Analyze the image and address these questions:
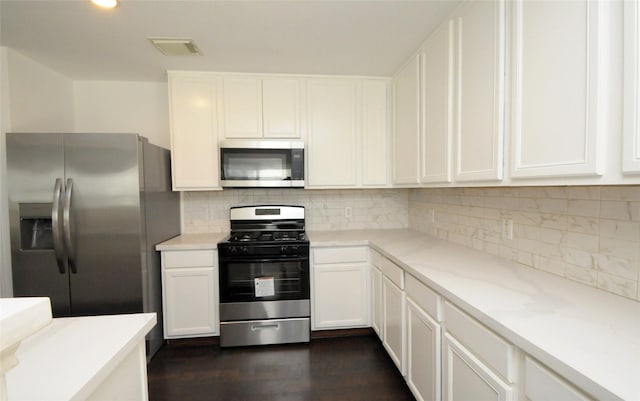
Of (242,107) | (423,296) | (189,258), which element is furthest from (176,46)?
(423,296)

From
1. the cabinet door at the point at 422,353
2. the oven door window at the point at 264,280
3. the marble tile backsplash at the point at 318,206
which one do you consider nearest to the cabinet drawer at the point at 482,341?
the cabinet door at the point at 422,353

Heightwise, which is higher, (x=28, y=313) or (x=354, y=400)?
(x=28, y=313)

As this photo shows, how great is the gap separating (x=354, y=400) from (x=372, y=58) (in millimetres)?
2497

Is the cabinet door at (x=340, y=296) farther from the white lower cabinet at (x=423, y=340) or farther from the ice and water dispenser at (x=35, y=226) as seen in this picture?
the ice and water dispenser at (x=35, y=226)

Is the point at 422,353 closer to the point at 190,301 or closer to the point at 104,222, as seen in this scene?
the point at 190,301

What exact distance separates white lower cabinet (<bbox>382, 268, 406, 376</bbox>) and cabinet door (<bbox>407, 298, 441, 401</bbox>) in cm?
8

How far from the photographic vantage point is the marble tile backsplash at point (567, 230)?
1122mm

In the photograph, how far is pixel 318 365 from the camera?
2.19 metres

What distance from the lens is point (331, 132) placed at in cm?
273

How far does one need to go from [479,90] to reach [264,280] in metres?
2.03

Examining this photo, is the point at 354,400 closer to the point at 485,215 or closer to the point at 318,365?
the point at 318,365

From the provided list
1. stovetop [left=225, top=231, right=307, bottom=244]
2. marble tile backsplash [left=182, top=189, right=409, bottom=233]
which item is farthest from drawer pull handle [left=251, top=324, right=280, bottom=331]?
marble tile backsplash [left=182, top=189, right=409, bottom=233]

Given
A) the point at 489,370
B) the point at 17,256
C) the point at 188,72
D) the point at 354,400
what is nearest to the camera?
the point at 489,370

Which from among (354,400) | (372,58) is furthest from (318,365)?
(372,58)
